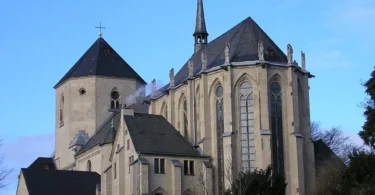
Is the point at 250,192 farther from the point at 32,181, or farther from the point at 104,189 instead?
the point at 32,181

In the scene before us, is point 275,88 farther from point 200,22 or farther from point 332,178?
point 200,22

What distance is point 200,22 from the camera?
76.4 m

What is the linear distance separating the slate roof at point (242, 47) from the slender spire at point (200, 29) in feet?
22.4

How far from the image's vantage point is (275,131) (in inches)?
2343

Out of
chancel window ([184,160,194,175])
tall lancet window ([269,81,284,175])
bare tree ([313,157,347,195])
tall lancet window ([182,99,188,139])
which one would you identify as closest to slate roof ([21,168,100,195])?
tall lancet window ([182,99,188,139])

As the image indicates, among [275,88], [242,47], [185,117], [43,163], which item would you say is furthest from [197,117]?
[43,163]

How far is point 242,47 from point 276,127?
22.3 feet

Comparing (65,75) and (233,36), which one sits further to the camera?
(65,75)

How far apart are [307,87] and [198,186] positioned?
12451 millimetres

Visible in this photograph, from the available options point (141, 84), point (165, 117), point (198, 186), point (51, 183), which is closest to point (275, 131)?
point (198, 186)

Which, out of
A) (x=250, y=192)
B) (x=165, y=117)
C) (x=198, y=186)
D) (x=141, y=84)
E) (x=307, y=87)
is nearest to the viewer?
(x=250, y=192)

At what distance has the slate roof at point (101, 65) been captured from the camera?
79688mm

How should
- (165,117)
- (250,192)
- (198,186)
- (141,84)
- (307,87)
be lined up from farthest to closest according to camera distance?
(141,84) < (165,117) < (307,87) < (198,186) < (250,192)

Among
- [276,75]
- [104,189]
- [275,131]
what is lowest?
[104,189]
